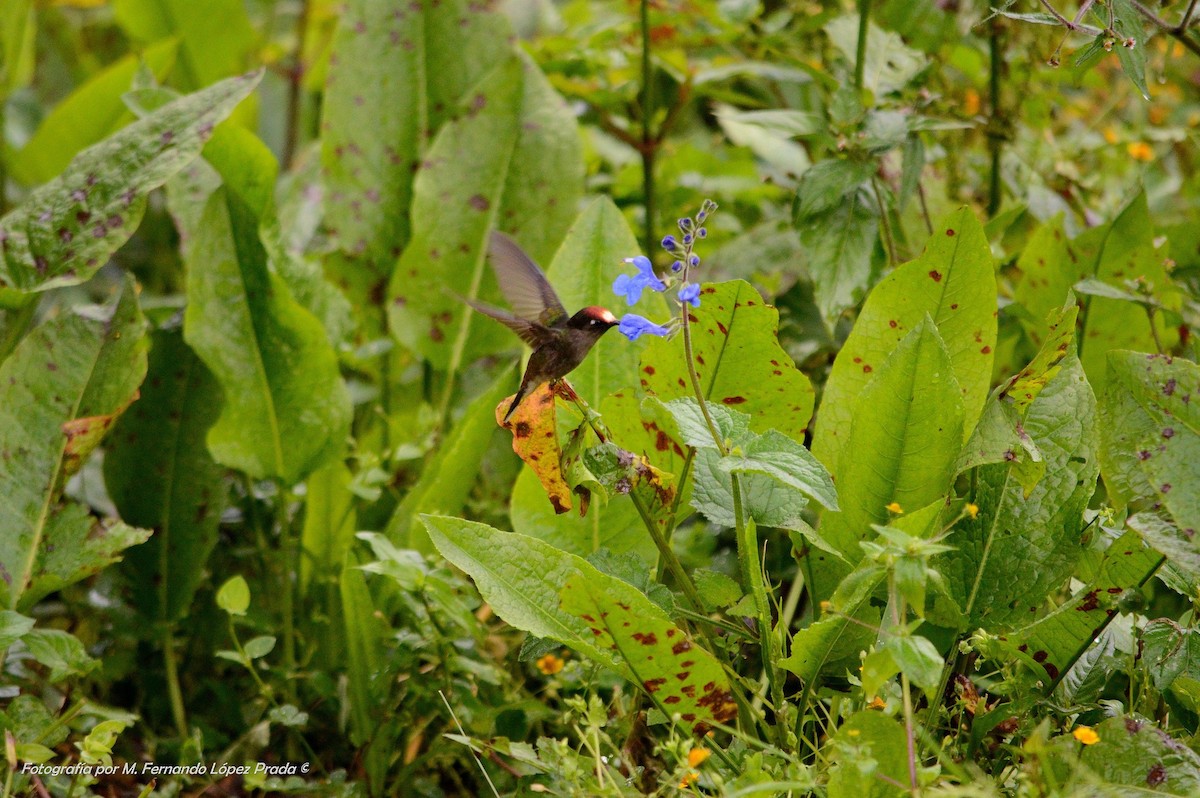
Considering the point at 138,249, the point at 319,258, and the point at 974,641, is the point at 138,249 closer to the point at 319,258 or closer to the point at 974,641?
the point at 319,258

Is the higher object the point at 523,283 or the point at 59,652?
the point at 523,283

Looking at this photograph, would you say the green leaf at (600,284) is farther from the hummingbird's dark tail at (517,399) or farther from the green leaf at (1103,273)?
the green leaf at (1103,273)

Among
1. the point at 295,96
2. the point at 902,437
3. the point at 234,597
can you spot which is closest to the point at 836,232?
the point at 902,437

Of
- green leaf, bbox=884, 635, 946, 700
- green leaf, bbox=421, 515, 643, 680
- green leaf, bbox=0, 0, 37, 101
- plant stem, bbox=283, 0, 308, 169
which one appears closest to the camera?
green leaf, bbox=884, 635, 946, 700

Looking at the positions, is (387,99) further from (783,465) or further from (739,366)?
(783,465)

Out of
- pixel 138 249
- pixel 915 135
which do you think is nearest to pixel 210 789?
pixel 915 135

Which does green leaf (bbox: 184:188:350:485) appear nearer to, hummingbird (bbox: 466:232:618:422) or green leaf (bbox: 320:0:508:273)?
green leaf (bbox: 320:0:508:273)

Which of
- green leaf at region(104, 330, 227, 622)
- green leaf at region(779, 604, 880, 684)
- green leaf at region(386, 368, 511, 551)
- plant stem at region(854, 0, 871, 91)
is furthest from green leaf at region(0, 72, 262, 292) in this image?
green leaf at region(779, 604, 880, 684)
